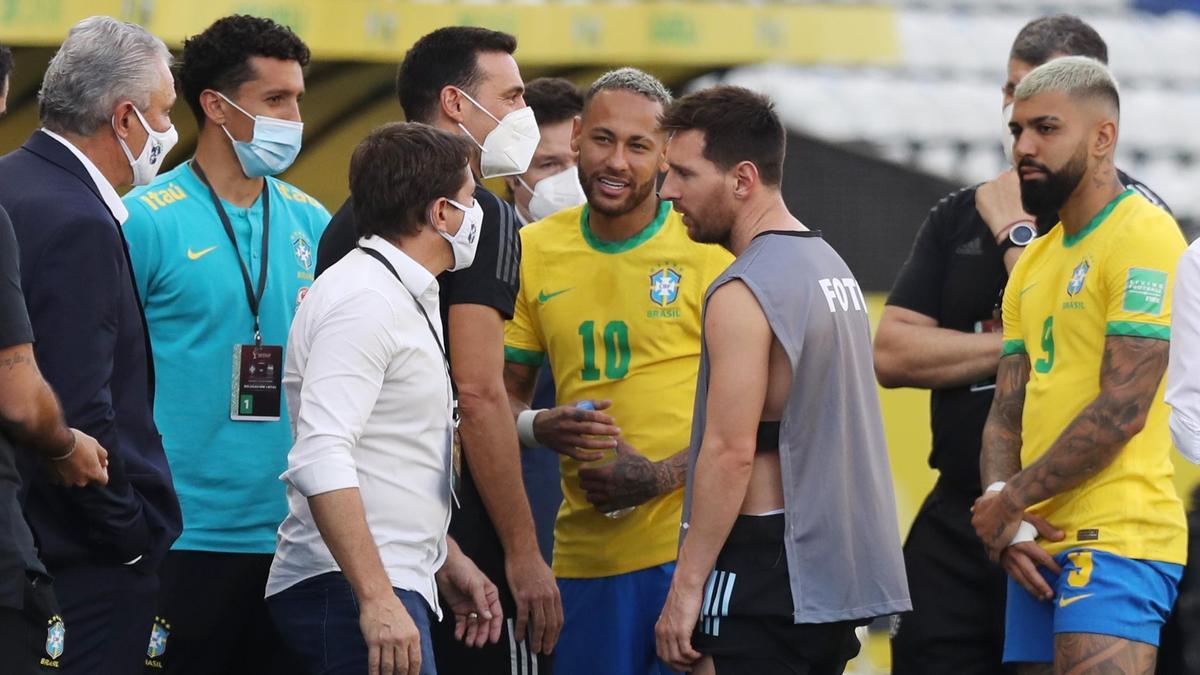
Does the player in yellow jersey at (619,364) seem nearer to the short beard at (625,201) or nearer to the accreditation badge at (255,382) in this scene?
the short beard at (625,201)

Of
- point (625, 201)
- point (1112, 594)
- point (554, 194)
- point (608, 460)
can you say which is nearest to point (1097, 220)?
point (1112, 594)

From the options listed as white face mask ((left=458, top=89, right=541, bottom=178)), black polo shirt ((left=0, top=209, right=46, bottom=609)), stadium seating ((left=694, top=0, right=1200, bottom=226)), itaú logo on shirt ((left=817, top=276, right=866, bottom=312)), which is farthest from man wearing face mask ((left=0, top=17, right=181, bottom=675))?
stadium seating ((left=694, top=0, right=1200, bottom=226))

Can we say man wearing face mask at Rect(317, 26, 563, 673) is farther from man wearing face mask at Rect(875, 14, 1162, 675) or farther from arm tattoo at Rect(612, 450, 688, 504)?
man wearing face mask at Rect(875, 14, 1162, 675)

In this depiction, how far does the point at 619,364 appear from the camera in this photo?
14.5 feet

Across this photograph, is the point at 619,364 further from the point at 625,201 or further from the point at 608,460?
the point at 625,201

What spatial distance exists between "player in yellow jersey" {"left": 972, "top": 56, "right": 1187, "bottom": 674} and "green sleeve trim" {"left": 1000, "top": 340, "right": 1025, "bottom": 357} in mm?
27

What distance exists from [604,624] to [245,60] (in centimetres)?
173

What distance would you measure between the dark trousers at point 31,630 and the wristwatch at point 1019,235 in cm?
279

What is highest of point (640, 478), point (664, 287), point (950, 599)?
point (664, 287)

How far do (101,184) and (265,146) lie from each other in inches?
27.9

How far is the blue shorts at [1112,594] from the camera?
3.86m

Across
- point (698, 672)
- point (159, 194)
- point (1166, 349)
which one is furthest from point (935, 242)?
point (159, 194)

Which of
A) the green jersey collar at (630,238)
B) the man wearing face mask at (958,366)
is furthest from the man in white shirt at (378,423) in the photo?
the man wearing face mask at (958,366)

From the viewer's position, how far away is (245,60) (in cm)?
435
